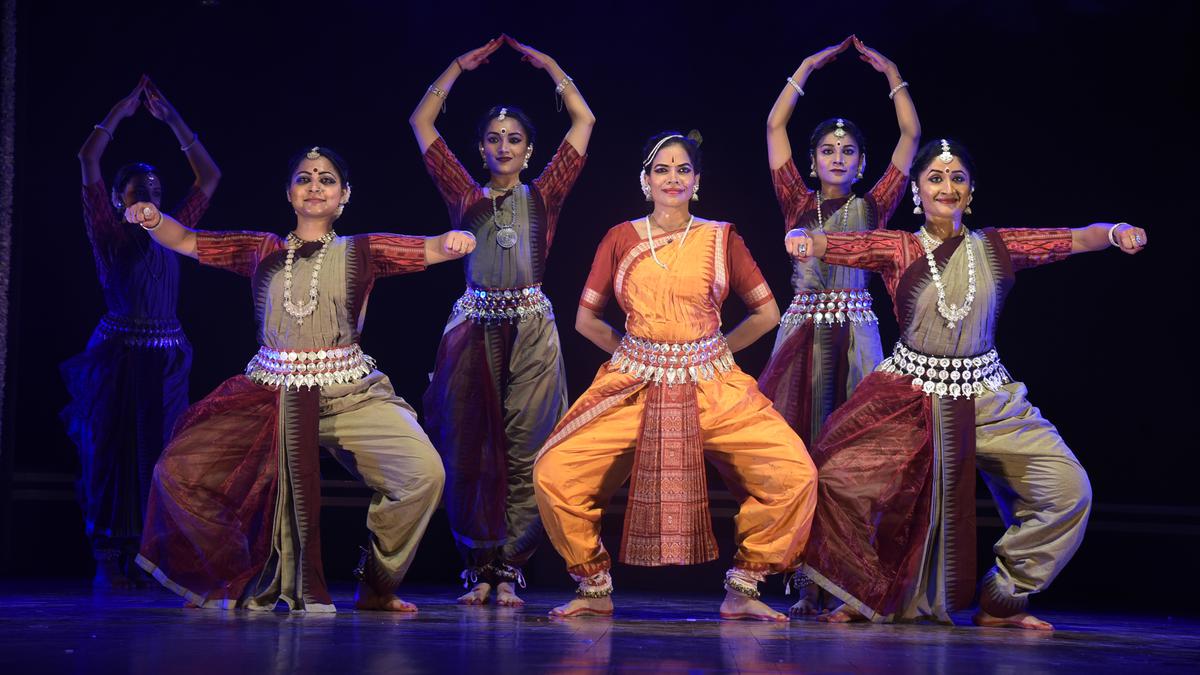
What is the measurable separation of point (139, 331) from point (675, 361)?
2317mm

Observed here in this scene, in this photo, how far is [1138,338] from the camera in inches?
218

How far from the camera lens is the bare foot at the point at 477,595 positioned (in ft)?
15.6

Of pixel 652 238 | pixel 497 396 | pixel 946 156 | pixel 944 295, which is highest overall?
pixel 946 156

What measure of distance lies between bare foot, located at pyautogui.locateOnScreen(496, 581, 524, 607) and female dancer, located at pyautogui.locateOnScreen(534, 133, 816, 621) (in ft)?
1.39

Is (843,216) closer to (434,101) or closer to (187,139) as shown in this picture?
(434,101)

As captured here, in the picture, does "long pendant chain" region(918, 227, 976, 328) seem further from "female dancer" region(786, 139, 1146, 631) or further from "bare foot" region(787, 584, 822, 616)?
"bare foot" region(787, 584, 822, 616)

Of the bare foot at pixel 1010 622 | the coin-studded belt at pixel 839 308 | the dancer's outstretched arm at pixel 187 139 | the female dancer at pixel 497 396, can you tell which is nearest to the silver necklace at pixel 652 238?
the female dancer at pixel 497 396

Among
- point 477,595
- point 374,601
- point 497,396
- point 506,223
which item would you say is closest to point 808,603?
point 477,595

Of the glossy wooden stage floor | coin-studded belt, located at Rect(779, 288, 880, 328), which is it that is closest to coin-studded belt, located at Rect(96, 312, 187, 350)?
the glossy wooden stage floor

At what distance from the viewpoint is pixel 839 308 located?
16.0 ft

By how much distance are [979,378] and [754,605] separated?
1.00 metres

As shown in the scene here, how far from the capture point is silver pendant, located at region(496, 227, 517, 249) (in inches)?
191

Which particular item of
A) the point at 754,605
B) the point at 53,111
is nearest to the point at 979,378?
the point at 754,605

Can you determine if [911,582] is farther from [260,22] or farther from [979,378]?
[260,22]
